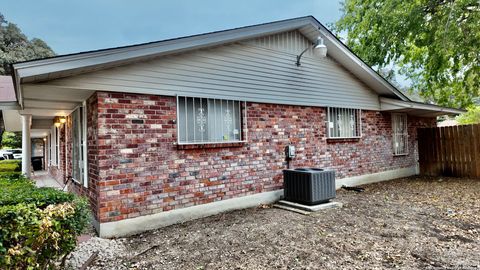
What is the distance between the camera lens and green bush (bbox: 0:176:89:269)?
85.7 inches

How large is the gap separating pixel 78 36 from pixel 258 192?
197ft

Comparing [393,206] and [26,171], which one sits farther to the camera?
[26,171]

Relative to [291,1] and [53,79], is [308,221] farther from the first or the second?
[291,1]

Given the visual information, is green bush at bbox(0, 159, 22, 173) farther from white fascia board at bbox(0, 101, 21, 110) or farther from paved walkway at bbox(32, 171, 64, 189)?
white fascia board at bbox(0, 101, 21, 110)

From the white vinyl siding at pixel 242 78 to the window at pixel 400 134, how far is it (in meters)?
2.00

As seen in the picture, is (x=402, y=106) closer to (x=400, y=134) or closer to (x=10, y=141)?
(x=400, y=134)

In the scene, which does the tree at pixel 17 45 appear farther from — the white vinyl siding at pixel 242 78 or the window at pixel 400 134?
the window at pixel 400 134

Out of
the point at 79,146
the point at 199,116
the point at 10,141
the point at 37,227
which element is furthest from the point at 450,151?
the point at 10,141

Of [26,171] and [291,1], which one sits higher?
[291,1]

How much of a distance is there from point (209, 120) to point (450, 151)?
30.7ft

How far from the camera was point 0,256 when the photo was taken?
2053mm

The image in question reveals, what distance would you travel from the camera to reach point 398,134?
984cm

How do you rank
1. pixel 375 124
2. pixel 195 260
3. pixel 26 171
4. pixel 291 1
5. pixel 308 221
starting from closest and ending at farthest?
pixel 195 260, pixel 308 221, pixel 26 171, pixel 375 124, pixel 291 1

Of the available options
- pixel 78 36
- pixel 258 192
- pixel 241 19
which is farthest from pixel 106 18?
pixel 258 192
